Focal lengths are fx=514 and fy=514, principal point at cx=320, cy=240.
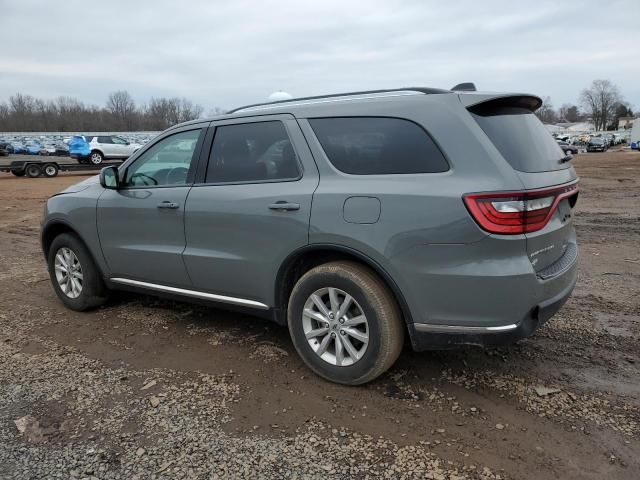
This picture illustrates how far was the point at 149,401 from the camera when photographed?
3.30 meters

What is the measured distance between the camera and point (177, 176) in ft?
13.9

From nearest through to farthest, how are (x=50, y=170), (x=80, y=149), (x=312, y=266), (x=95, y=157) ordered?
(x=312, y=266)
(x=50, y=170)
(x=95, y=157)
(x=80, y=149)

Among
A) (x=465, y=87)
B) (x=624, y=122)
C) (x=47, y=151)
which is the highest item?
(x=624, y=122)

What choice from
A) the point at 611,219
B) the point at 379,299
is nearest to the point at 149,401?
the point at 379,299

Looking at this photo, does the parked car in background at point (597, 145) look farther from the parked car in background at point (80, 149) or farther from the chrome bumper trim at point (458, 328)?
the chrome bumper trim at point (458, 328)

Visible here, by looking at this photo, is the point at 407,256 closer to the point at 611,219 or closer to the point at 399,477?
the point at 399,477

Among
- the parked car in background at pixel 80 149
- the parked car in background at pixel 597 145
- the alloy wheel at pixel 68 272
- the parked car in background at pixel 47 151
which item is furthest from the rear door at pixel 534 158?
the parked car in background at pixel 597 145

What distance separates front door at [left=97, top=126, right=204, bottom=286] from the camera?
4141 millimetres

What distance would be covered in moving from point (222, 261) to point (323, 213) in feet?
3.31

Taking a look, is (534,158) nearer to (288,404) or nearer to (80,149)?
(288,404)

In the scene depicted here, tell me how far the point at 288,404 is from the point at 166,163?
2.36 m

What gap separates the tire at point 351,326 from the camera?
10.2 ft

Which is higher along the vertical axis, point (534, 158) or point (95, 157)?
point (95, 157)

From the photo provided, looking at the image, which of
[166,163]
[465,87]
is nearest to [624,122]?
[465,87]
